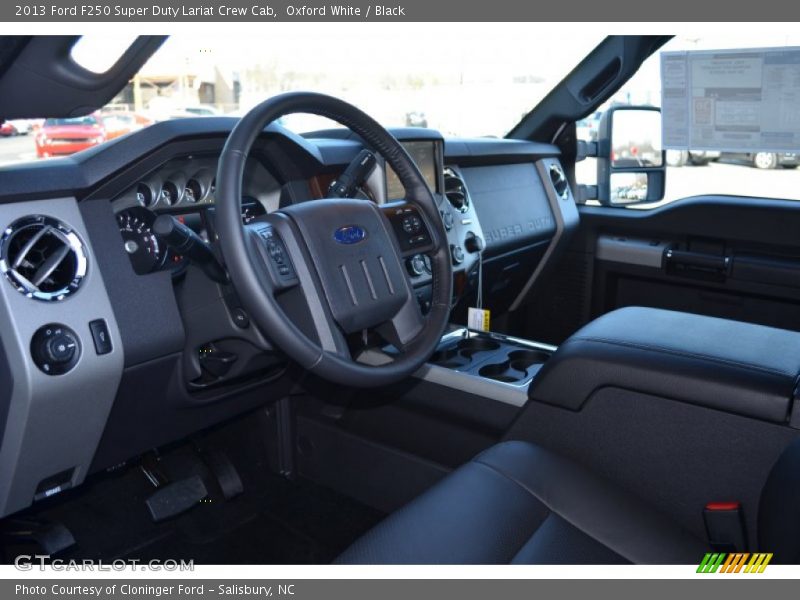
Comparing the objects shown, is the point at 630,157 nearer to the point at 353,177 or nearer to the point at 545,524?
the point at 353,177

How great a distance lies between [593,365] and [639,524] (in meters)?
0.38

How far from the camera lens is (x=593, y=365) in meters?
1.68

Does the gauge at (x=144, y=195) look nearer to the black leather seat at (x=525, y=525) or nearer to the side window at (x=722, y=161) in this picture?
the black leather seat at (x=525, y=525)

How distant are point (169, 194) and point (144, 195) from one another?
0.07m

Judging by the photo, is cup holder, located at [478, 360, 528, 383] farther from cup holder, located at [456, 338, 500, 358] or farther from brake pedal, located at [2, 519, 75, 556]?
brake pedal, located at [2, 519, 75, 556]

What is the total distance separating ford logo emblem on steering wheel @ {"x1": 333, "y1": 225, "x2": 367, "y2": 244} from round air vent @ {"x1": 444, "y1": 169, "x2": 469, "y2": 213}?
41.2 inches

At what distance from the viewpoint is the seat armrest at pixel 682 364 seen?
59.7 inches

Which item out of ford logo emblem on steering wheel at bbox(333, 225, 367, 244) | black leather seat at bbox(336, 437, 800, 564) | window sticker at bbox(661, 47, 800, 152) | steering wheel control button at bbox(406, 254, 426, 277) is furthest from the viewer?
window sticker at bbox(661, 47, 800, 152)

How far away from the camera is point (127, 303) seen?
65.4 inches

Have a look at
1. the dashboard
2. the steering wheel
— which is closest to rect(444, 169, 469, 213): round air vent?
the dashboard

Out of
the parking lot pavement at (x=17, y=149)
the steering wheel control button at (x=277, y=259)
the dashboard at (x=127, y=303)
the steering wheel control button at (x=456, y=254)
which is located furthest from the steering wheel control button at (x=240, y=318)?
the steering wheel control button at (x=456, y=254)

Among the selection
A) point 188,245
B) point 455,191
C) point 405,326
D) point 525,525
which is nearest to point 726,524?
point 525,525

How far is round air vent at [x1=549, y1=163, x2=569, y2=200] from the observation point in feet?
10.9

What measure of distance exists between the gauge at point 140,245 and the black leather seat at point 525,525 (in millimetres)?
781
